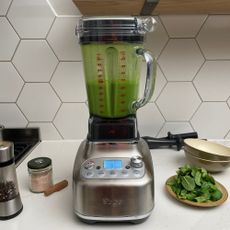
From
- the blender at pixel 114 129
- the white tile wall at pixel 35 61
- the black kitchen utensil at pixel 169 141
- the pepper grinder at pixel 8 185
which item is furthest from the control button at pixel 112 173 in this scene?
the white tile wall at pixel 35 61

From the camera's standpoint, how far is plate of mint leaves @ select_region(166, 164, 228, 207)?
57cm

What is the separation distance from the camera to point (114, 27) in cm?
55

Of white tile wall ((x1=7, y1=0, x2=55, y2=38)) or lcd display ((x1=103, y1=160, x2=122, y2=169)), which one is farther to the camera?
white tile wall ((x1=7, y1=0, x2=55, y2=38))

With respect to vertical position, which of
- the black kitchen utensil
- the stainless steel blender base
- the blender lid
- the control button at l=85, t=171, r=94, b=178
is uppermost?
the blender lid

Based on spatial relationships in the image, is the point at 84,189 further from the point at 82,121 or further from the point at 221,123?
the point at 221,123

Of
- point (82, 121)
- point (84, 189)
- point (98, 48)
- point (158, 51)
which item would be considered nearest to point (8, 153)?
point (84, 189)

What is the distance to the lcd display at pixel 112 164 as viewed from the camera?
53 centimetres

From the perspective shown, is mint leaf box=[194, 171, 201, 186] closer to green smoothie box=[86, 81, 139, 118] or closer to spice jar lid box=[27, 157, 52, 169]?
green smoothie box=[86, 81, 139, 118]

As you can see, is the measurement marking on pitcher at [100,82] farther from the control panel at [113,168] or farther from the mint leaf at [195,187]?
the mint leaf at [195,187]

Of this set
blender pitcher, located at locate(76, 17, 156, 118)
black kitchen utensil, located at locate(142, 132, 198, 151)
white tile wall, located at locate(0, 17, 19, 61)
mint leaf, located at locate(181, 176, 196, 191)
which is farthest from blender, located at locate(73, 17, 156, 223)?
white tile wall, located at locate(0, 17, 19, 61)

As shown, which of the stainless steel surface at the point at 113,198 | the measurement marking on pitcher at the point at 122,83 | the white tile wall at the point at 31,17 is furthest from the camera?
the white tile wall at the point at 31,17

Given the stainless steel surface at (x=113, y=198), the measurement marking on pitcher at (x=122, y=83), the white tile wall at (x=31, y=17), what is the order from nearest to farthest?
the stainless steel surface at (x=113, y=198) → the measurement marking on pitcher at (x=122, y=83) → the white tile wall at (x=31, y=17)

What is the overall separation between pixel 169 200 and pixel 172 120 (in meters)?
0.42

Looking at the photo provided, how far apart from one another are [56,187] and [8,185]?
0.45ft
